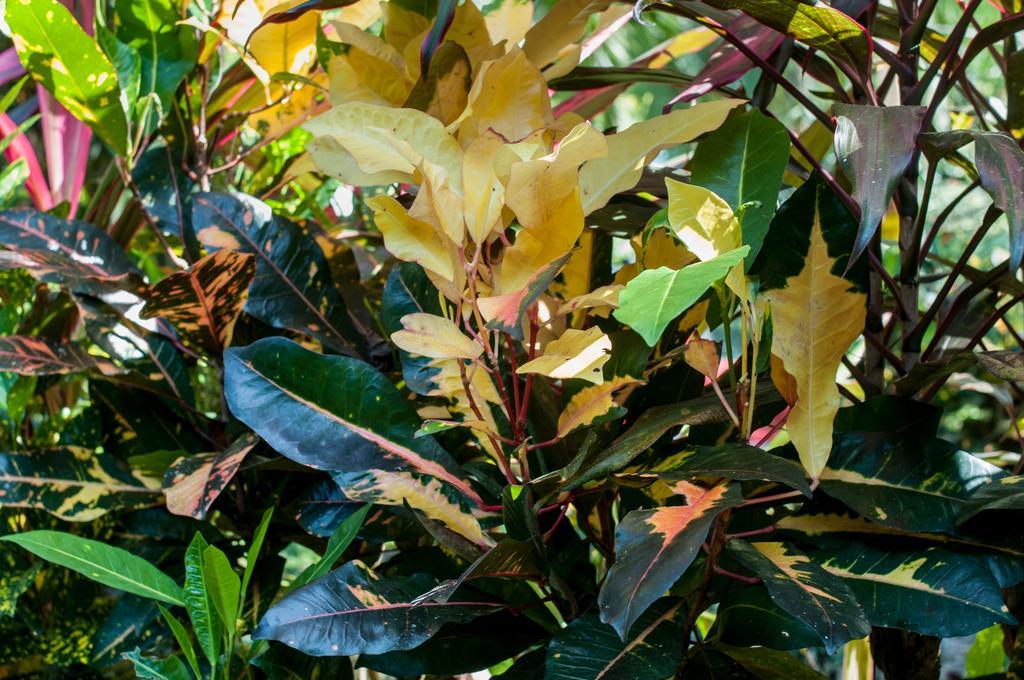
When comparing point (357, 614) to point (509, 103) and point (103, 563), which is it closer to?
point (103, 563)

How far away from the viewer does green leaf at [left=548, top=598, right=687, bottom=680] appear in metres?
0.47

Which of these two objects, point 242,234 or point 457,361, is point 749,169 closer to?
point 457,361

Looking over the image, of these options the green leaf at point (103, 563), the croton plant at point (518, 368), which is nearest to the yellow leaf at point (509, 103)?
the croton plant at point (518, 368)

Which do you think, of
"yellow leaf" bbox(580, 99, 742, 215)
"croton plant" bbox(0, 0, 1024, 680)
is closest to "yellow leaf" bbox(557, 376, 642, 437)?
"croton plant" bbox(0, 0, 1024, 680)

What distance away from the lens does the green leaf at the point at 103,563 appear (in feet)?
1.84

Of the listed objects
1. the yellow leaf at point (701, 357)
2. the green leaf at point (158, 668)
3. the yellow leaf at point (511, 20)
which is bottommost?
the green leaf at point (158, 668)

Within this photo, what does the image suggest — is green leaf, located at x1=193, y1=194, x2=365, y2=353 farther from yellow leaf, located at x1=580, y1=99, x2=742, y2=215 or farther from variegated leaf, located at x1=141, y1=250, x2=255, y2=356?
yellow leaf, located at x1=580, y1=99, x2=742, y2=215

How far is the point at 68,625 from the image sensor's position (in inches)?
31.6

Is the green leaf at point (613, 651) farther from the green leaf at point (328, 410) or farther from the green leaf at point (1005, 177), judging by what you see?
the green leaf at point (1005, 177)

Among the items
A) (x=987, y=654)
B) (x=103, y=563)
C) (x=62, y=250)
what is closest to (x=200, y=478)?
(x=103, y=563)

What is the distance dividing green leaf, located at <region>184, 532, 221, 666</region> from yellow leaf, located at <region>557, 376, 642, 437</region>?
25 centimetres

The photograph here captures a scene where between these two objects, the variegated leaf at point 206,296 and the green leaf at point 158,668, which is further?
the variegated leaf at point 206,296

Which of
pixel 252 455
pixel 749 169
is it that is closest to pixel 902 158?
pixel 749 169

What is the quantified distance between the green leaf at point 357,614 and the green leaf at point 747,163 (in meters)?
0.29
